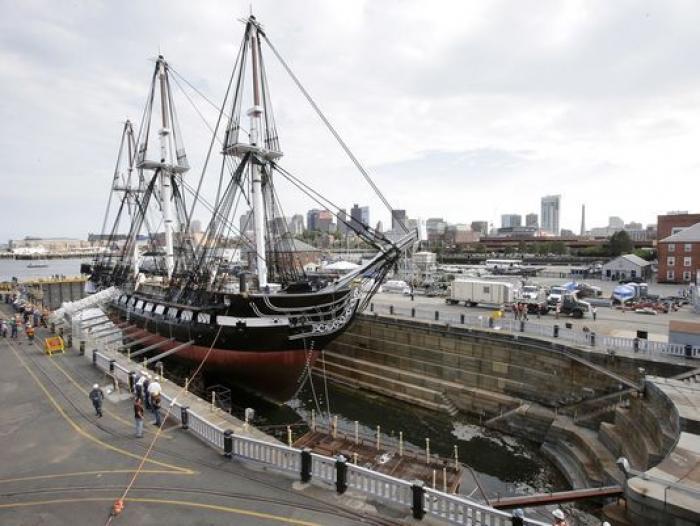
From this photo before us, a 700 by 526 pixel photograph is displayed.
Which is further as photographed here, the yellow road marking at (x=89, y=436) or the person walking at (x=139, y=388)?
the person walking at (x=139, y=388)

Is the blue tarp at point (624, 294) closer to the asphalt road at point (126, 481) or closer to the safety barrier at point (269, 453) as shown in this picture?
the safety barrier at point (269, 453)

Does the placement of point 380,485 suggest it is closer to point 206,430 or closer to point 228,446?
point 228,446

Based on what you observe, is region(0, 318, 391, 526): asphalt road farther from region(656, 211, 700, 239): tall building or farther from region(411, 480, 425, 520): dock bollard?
region(656, 211, 700, 239): tall building

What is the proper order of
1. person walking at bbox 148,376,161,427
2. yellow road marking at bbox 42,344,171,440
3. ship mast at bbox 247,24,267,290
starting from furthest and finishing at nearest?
ship mast at bbox 247,24,267,290, yellow road marking at bbox 42,344,171,440, person walking at bbox 148,376,161,427

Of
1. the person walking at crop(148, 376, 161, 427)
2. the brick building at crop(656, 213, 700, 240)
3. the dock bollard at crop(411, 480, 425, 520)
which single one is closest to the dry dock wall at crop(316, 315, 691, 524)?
the dock bollard at crop(411, 480, 425, 520)

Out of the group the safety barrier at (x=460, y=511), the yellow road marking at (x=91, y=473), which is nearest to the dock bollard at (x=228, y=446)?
the yellow road marking at (x=91, y=473)

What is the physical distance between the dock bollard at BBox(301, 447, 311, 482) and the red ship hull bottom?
466 inches

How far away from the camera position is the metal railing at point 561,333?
58.5ft

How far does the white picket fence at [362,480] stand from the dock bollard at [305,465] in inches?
4.8

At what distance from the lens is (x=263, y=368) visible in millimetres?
20578

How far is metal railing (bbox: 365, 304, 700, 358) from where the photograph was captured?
58.5ft

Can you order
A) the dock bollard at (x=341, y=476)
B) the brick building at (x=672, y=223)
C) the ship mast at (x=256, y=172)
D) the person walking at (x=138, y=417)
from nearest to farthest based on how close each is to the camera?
the dock bollard at (x=341, y=476)
the person walking at (x=138, y=417)
the ship mast at (x=256, y=172)
the brick building at (x=672, y=223)

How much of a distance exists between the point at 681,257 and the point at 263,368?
5050 cm

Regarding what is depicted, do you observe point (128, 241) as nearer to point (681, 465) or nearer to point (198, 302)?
point (198, 302)
